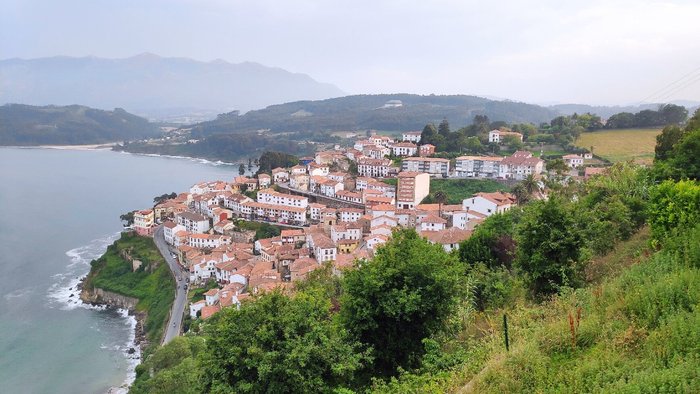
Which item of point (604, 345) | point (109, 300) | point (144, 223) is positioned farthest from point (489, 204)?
point (144, 223)

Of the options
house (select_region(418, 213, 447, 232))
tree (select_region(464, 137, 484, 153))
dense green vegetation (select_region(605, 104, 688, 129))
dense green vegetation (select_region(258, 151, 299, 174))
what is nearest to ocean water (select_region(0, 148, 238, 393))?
dense green vegetation (select_region(258, 151, 299, 174))

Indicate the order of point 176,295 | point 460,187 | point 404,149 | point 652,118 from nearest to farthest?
point 176,295 → point 460,187 → point 652,118 → point 404,149

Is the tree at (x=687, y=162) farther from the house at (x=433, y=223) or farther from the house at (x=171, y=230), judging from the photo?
the house at (x=171, y=230)

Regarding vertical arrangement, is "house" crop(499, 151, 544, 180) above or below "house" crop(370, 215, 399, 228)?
above

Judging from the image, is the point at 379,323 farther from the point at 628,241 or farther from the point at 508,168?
the point at 508,168

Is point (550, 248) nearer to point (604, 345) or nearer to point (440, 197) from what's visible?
point (604, 345)

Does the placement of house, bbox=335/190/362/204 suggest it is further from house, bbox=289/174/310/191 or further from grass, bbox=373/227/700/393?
grass, bbox=373/227/700/393
